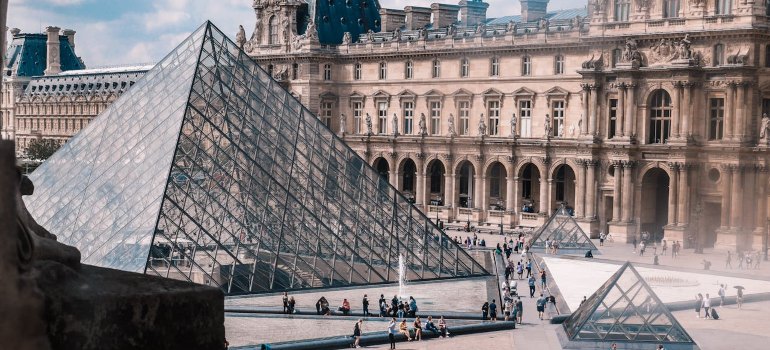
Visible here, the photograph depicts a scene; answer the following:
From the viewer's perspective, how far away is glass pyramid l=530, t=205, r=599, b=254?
5094cm

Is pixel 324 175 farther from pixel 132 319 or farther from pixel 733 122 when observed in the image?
pixel 132 319

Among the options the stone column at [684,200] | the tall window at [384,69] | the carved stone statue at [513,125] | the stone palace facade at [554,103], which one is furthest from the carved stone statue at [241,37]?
the stone column at [684,200]

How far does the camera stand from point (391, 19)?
76.6 metres

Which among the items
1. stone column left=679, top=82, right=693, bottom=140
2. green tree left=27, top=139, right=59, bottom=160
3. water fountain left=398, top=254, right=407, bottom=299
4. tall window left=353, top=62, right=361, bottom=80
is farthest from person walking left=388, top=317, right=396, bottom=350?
green tree left=27, top=139, right=59, bottom=160

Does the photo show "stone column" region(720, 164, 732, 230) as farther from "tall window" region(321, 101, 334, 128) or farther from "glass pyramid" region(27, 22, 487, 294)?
"tall window" region(321, 101, 334, 128)

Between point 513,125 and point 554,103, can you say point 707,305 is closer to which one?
point 554,103

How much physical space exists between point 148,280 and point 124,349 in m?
0.27

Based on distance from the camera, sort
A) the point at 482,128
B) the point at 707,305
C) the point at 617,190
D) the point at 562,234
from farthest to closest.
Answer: the point at 482,128
the point at 617,190
the point at 562,234
the point at 707,305

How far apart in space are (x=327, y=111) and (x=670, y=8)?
89.3 feet

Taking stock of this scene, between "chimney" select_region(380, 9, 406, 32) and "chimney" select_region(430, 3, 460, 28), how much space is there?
9.86 feet

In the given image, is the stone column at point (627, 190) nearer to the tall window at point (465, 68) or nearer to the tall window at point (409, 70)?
the tall window at point (465, 68)

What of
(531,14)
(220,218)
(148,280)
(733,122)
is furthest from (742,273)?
(148,280)

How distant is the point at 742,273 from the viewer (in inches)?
1700

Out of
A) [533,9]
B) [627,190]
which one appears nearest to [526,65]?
[533,9]
